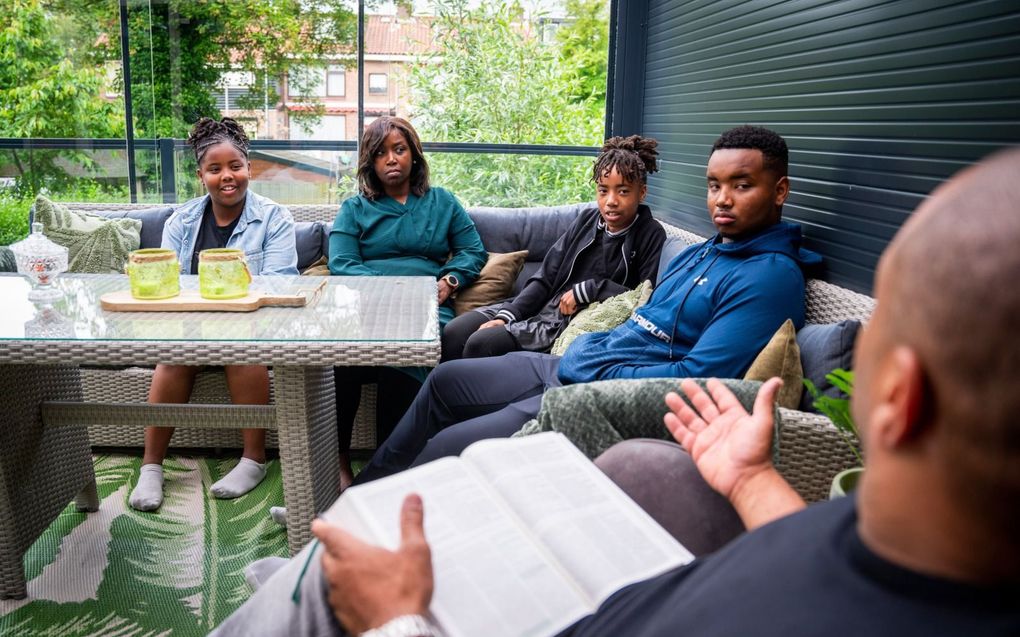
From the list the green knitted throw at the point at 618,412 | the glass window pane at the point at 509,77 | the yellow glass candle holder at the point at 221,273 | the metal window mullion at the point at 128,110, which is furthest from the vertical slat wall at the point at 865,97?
the metal window mullion at the point at 128,110

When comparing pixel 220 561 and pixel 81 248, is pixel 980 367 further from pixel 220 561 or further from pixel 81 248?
pixel 81 248

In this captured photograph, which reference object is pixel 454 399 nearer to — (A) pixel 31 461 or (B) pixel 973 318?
(A) pixel 31 461

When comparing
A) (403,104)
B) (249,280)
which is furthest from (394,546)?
(403,104)

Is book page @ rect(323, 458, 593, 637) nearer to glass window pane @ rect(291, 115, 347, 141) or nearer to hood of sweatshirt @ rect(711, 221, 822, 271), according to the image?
hood of sweatshirt @ rect(711, 221, 822, 271)

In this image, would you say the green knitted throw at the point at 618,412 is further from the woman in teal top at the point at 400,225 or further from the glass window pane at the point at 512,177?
the glass window pane at the point at 512,177

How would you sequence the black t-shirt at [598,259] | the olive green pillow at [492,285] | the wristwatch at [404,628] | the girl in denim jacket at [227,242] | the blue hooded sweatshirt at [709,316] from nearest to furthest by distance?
1. the wristwatch at [404,628]
2. the blue hooded sweatshirt at [709,316]
3. the girl in denim jacket at [227,242]
4. the black t-shirt at [598,259]
5. the olive green pillow at [492,285]

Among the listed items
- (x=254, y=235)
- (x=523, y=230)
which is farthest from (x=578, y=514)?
(x=523, y=230)

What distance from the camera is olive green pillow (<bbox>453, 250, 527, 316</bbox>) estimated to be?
11.1 feet

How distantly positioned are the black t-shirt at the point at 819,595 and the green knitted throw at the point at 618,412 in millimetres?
755

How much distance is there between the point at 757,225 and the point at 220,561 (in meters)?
1.83

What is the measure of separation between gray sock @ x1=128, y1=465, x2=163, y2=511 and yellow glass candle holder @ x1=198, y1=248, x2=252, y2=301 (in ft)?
2.90

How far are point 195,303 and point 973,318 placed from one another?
196cm

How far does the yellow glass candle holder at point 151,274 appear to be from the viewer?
2.12 metres

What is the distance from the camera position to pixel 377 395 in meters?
2.98
